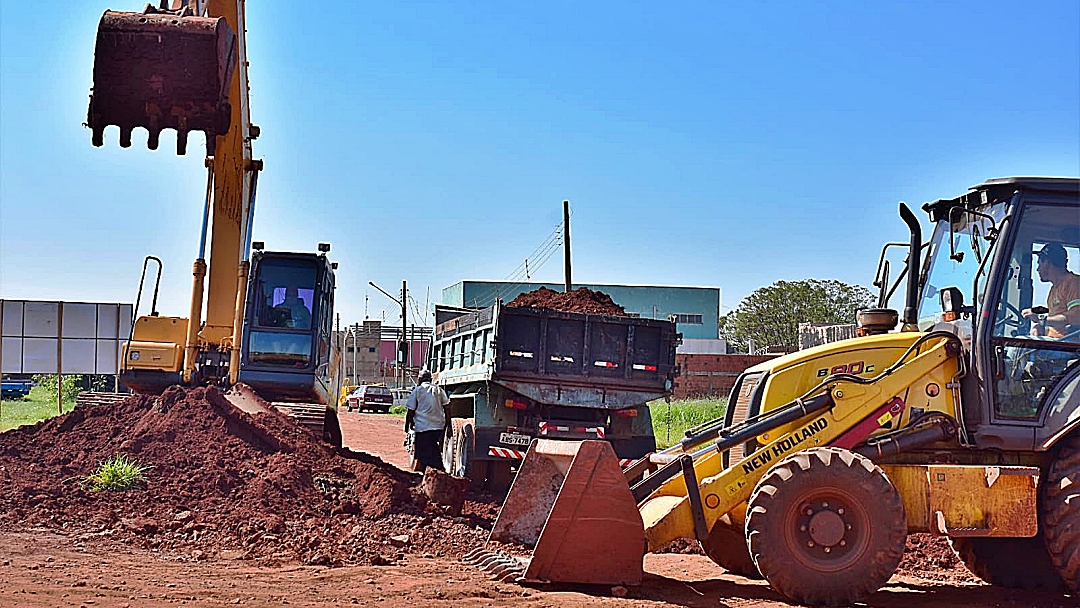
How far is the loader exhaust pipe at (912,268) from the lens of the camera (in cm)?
884

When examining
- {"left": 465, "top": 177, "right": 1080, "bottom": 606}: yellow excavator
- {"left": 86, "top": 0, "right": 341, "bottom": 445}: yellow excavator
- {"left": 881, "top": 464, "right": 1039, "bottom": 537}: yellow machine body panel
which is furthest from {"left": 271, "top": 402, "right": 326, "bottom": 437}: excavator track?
{"left": 881, "top": 464, "right": 1039, "bottom": 537}: yellow machine body panel

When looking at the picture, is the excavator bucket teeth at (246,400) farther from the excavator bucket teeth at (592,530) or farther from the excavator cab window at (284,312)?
the excavator bucket teeth at (592,530)

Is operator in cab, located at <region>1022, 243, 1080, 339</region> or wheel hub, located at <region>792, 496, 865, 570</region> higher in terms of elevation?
operator in cab, located at <region>1022, 243, 1080, 339</region>

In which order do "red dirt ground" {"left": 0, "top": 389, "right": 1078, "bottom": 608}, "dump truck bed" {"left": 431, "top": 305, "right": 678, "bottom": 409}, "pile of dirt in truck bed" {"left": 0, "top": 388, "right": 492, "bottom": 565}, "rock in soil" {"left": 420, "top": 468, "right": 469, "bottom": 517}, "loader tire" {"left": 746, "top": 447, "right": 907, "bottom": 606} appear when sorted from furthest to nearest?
"dump truck bed" {"left": 431, "top": 305, "right": 678, "bottom": 409} < "rock in soil" {"left": 420, "top": 468, "right": 469, "bottom": 517} < "pile of dirt in truck bed" {"left": 0, "top": 388, "right": 492, "bottom": 565} < "red dirt ground" {"left": 0, "top": 389, "right": 1078, "bottom": 608} < "loader tire" {"left": 746, "top": 447, "right": 907, "bottom": 606}

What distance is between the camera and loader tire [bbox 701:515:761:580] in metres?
8.85

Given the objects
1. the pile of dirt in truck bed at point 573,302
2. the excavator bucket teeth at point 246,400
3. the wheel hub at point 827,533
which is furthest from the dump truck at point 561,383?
the wheel hub at point 827,533

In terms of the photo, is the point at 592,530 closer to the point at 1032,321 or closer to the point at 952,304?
the point at 952,304

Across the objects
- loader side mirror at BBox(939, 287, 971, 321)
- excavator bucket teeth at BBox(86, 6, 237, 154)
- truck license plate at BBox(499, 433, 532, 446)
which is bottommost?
truck license plate at BBox(499, 433, 532, 446)

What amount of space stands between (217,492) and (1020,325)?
8.12m

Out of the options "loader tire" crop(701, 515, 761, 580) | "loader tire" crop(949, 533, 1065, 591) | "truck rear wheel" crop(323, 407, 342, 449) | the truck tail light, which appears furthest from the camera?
"truck rear wheel" crop(323, 407, 342, 449)

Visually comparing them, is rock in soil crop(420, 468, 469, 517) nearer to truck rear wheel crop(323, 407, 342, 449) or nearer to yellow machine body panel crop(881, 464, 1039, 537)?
yellow machine body panel crop(881, 464, 1039, 537)

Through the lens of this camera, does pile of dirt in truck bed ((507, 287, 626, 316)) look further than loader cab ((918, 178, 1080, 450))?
Yes

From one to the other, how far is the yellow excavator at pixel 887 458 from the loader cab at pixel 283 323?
31.6 ft

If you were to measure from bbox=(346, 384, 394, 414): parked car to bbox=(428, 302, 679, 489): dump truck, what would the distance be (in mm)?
38674
